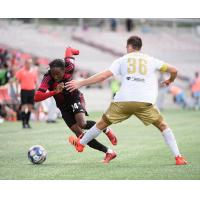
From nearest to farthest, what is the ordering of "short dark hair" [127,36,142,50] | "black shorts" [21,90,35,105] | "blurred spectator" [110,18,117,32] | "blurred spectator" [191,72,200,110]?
"short dark hair" [127,36,142,50] → "black shorts" [21,90,35,105] → "blurred spectator" [191,72,200,110] → "blurred spectator" [110,18,117,32]

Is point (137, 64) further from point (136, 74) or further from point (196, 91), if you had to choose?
point (196, 91)

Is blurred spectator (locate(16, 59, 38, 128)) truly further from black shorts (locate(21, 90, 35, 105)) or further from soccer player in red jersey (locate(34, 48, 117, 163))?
soccer player in red jersey (locate(34, 48, 117, 163))

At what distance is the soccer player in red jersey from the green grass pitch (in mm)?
312

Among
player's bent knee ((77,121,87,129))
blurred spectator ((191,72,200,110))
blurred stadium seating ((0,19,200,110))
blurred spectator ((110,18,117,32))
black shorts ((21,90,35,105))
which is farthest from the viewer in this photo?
blurred spectator ((110,18,117,32))

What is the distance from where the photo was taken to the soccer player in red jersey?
10.9 metres

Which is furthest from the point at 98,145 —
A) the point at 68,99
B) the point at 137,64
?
the point at 137,64

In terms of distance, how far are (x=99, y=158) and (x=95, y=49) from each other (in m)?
22.3

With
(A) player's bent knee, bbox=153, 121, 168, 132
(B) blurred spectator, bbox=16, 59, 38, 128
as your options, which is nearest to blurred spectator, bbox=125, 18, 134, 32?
(B) blurred spectator, bbox=16, 59, 38, 128

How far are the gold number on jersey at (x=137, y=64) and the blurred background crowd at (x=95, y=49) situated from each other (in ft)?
34.2

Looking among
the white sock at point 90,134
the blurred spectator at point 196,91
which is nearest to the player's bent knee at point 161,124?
the white sock at point 90,134

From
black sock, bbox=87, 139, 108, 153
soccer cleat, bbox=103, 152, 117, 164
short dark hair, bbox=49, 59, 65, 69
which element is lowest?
soccer cleat, bbox=103, 152, 117, 164

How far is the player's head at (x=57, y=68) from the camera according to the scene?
1084 cm

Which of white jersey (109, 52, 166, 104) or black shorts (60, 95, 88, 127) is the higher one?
white jersey (109, 52, 166, 104)
